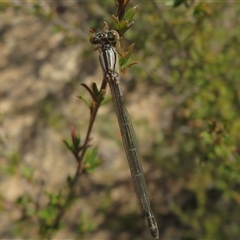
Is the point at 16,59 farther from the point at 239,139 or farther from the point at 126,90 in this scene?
the point at 239,139

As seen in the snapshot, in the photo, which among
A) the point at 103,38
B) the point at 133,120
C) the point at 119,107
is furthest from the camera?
the point at 133,120

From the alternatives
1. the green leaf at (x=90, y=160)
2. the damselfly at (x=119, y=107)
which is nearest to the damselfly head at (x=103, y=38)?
the damselfly at (x=119, y=107)

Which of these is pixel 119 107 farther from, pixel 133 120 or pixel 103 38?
pixel 133 120

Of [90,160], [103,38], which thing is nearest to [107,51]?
[103,38]

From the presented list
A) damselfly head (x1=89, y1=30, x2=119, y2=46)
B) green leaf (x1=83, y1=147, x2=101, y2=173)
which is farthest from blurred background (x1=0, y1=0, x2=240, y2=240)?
damselfly head (x1=89, y1=30, x2=119, y2=46)

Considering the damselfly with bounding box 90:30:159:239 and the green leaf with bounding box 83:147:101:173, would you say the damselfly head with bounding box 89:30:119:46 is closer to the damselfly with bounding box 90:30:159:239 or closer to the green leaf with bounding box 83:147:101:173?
the damselfly with bounding box 90:30:159:239
